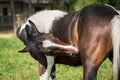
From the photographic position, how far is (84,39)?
3.54 metres

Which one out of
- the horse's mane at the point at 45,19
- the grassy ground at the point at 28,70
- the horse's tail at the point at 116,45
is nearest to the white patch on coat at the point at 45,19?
the horse's mane at the point at 45,19

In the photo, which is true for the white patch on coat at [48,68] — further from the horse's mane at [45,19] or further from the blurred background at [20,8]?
the blurred background at [20,8]

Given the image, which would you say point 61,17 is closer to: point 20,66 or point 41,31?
point 41,31

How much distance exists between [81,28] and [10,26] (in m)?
27.7

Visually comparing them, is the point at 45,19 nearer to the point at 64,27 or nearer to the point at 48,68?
the point at 64,27

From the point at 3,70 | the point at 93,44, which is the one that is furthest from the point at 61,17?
the point at 3,70

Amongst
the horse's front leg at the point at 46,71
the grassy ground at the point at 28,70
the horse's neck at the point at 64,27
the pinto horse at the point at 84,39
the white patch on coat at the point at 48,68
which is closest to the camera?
the pinto horse at the point at 84,39

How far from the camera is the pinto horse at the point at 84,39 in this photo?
3484 mm

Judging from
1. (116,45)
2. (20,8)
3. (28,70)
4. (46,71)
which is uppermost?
(116,45)

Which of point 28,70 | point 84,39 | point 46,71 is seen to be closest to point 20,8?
point 28,70

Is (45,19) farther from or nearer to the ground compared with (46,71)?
farther from the ground

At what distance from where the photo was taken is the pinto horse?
3.48 m

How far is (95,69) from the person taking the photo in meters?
3.51

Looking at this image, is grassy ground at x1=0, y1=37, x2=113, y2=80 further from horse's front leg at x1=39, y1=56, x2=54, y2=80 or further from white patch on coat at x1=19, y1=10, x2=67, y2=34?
white patch on coat at x1=19, y1=10, x2=67, y2=34
